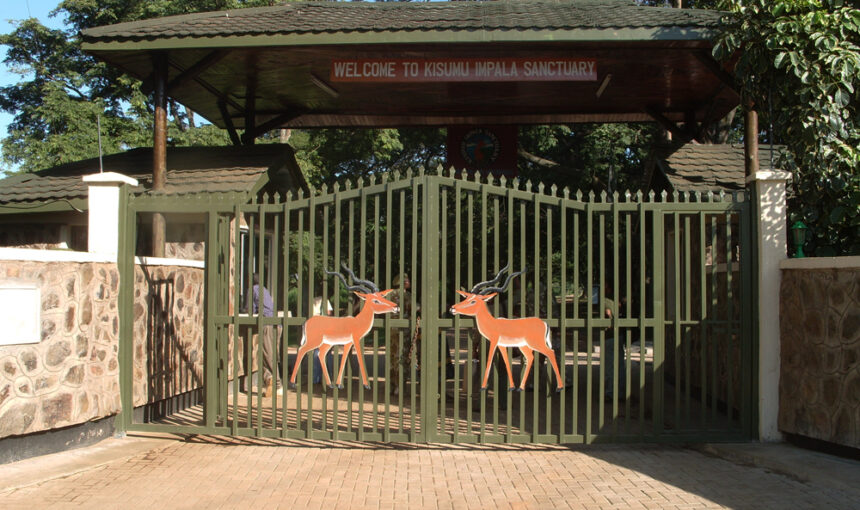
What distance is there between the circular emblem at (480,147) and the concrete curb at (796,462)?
6173 millimetres

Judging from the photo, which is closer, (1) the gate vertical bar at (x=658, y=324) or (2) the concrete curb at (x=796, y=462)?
(2) the concrete curb at (x=796, y=462)

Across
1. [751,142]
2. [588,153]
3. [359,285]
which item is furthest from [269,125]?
[588,153]

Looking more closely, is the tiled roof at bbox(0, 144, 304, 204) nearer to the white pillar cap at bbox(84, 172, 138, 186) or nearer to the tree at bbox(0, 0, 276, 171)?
the white pillar cap at bbox(84, 172, 138, 186)

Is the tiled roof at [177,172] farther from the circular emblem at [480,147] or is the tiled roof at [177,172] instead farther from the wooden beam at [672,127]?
the wooden beam at [672,127]

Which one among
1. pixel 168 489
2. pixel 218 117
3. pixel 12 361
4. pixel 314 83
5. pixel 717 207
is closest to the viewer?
pixel 168 489

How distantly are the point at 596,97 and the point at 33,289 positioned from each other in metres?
8.62

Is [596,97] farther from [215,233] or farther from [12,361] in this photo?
[12,361]

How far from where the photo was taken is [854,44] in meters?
7.98

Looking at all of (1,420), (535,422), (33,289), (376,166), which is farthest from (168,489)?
(376,166)

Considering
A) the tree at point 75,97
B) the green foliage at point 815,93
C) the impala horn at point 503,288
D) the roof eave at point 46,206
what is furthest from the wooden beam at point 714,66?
the tree at point 75,97

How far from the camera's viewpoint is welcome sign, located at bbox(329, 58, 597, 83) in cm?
946

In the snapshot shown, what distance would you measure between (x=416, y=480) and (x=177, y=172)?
21.1 ft

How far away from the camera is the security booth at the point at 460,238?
6.83m

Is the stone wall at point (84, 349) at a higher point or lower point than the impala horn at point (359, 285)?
lower
